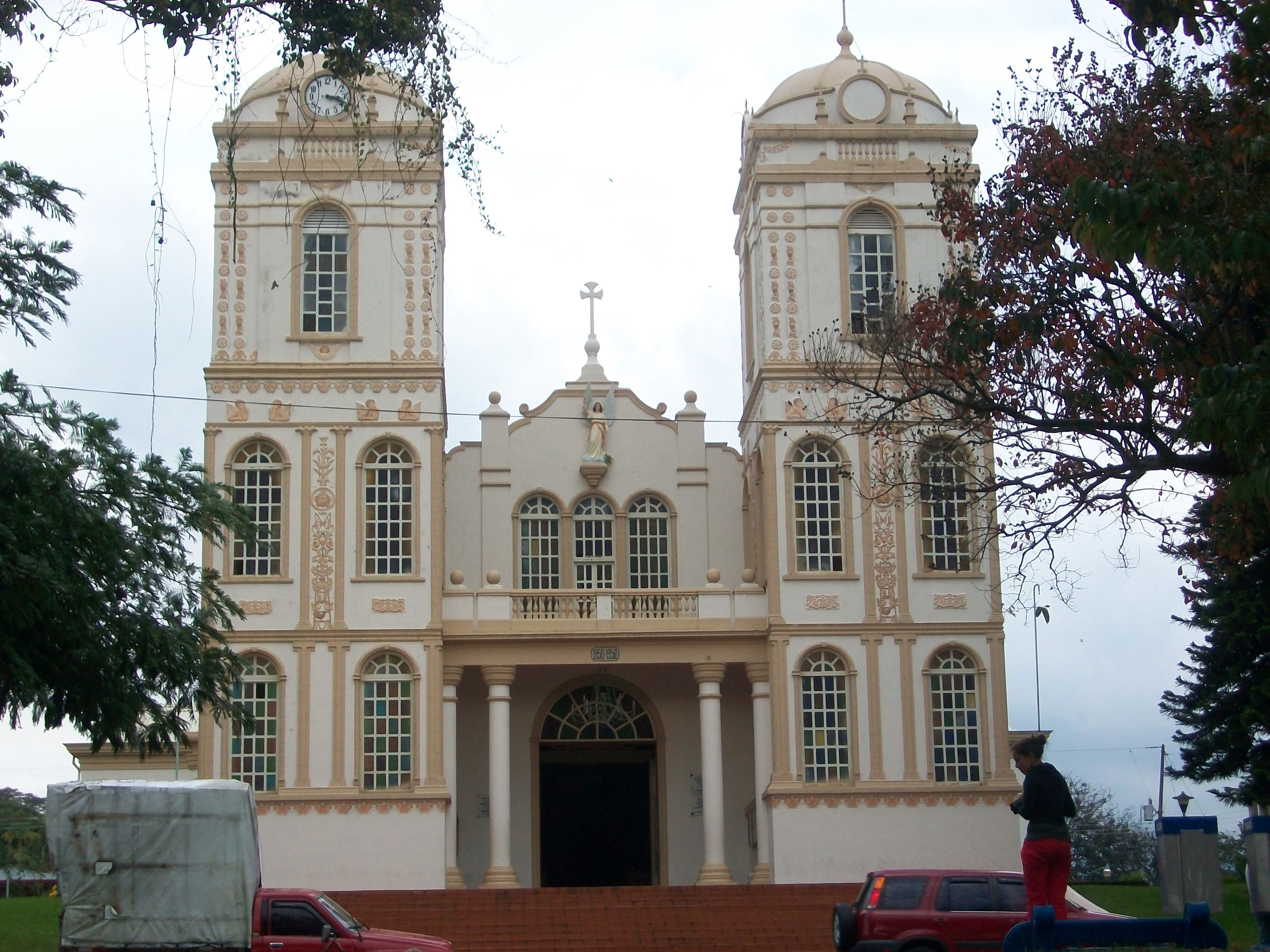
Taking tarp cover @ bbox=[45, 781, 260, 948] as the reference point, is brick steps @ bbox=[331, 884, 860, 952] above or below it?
below

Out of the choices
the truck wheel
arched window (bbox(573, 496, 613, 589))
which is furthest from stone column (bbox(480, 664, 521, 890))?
the truck wheel

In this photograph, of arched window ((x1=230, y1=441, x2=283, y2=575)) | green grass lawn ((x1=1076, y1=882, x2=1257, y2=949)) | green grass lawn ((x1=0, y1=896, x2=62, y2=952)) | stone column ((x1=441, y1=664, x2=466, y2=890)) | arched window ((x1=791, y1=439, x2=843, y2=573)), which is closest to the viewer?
green grass lawn ((x1=0, y1=896, x2=62, y2=952))

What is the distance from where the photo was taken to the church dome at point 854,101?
32125mm

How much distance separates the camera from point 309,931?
1927 centimetres

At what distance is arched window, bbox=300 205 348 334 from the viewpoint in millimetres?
30891

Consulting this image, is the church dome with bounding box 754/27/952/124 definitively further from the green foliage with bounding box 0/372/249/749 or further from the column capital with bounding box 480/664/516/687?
the green foliage with bounding box 0/372/249/749

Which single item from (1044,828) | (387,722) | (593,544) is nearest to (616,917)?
(387,722)

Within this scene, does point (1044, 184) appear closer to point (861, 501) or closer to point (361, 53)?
point (361, 53)

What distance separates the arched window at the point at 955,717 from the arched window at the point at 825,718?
4.68ft

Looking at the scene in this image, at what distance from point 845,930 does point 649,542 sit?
1660cm

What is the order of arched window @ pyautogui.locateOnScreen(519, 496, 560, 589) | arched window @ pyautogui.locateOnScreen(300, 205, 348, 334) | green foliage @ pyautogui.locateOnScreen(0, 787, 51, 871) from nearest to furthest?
1. arched window @ pyautogui.locateOnScreen(300, 205, 348, 334)
2. arched window @ pyautogui.locateOnScreen(519, 496, 560, 589)
3. green foliage @ pyautogui.locateOnScreen(0, 787, 51, 871)

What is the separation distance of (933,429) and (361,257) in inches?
493

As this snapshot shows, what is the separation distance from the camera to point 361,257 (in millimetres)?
30953

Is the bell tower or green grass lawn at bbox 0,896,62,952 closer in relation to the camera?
green grass lawn at bbox 0,896,62,952
